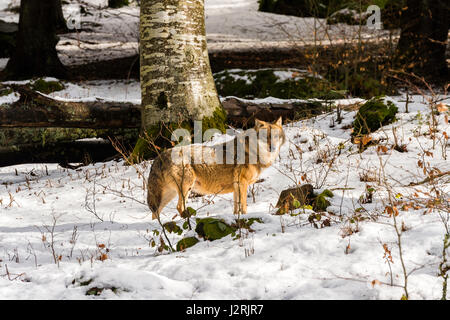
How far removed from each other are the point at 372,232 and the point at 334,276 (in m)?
0.93

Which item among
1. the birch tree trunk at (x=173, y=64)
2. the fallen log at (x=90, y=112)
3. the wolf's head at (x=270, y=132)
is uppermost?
the birch tree trunk at (x=173, y=64)

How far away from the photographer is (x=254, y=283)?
3572mm

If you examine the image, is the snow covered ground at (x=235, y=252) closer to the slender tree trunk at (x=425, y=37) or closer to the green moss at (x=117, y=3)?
the slender tree trunk at (x=425, y=37)

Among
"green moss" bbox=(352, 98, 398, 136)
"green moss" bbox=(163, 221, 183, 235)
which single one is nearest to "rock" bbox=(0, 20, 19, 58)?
"green moss" bbox=(352, 98, 398, 136)

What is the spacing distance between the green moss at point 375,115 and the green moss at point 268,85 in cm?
211

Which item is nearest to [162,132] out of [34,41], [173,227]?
[173,227]

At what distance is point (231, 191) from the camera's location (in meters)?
5.60

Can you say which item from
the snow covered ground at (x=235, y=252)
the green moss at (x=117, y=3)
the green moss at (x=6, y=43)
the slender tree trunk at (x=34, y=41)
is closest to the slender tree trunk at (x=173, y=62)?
the snow covered ground at (x=235, y=252)

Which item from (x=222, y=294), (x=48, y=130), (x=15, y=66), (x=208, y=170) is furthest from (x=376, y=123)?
(x=15, y=66)

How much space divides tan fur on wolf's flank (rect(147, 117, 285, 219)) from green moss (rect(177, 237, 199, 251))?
25.4 inches

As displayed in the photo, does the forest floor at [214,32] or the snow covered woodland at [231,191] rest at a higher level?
the forest floor at [214,32]

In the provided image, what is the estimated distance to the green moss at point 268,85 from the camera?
11391 millimetres

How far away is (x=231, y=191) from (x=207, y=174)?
1.32ft

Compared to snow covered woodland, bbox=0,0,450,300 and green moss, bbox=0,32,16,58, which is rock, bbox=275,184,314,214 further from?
green moss, bbox=0,32,16,58
